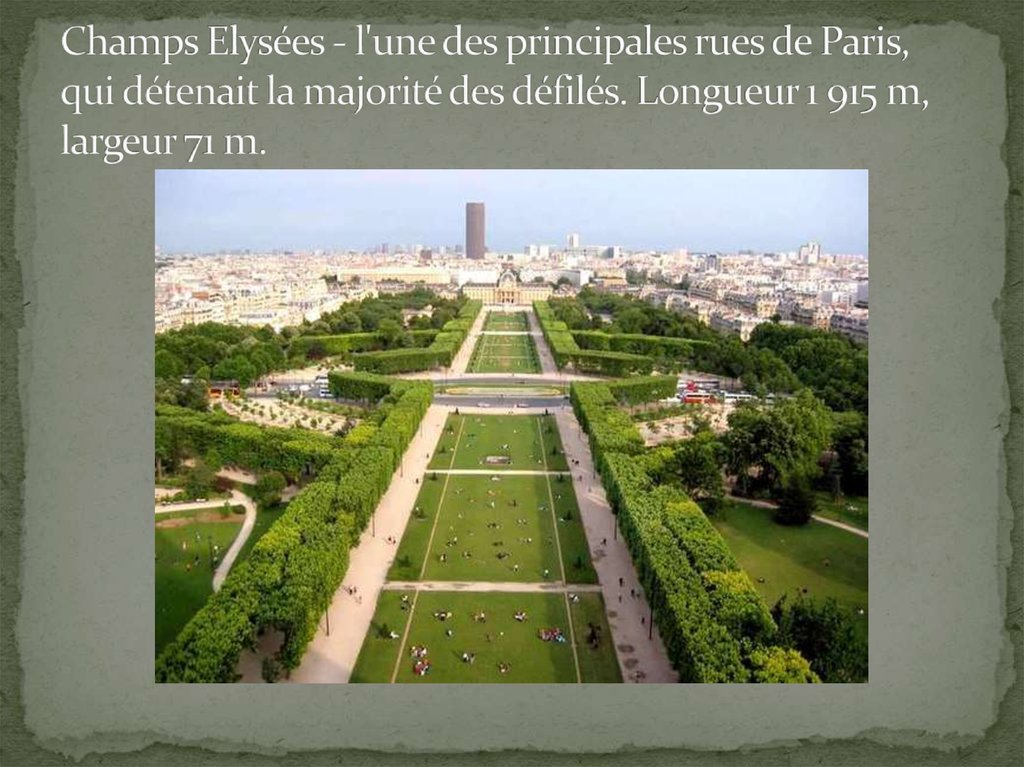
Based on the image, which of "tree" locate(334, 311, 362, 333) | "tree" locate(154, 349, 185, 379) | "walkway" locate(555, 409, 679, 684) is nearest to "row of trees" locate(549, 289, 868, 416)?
"walkway" locate(555, 409, 679, 684)

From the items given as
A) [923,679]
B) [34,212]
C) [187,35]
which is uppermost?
[187,35]

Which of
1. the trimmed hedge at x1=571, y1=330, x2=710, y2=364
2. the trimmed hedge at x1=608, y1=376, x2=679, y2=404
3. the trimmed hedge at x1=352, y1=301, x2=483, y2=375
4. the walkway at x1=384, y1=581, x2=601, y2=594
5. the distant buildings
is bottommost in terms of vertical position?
the walkway at x1=384, y1=581, x2=601, y2=594

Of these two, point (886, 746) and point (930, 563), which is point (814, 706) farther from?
point (930, 563)

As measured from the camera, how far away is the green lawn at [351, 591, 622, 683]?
29.9ft

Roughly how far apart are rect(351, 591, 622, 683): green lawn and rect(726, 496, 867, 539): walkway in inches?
194

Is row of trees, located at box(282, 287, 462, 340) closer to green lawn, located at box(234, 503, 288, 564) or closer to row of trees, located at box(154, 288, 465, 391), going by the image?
row of trees, located at box(154, 288, 465, 391)

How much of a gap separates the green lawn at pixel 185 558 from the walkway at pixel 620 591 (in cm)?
504

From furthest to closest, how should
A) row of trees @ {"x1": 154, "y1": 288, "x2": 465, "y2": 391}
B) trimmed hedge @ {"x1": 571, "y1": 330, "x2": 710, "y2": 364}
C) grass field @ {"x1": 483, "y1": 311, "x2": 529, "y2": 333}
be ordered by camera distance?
grass field @ {"x1": 483, "y1": 311, "x2": 529, "y2": 333} < trimmed hedge @ {"x1": 571, "y1": 330, "x2": 710, "y2": 364} < row of trees @ {"x1": 154, "y1": 288, "x2": 465, "y2": 391}

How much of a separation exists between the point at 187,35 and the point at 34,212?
1.73 meters

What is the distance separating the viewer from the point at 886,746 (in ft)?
20.3

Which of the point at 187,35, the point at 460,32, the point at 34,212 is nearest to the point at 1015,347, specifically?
the point at 460,32

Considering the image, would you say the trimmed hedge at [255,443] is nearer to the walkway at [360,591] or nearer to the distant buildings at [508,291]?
the walkway at [360,591]

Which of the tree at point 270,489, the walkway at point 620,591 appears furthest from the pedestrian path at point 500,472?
the tree at point 270,489

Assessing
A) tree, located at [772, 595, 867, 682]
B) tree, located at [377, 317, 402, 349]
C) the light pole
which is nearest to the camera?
tree, located at [772, 595, 867, 682]
